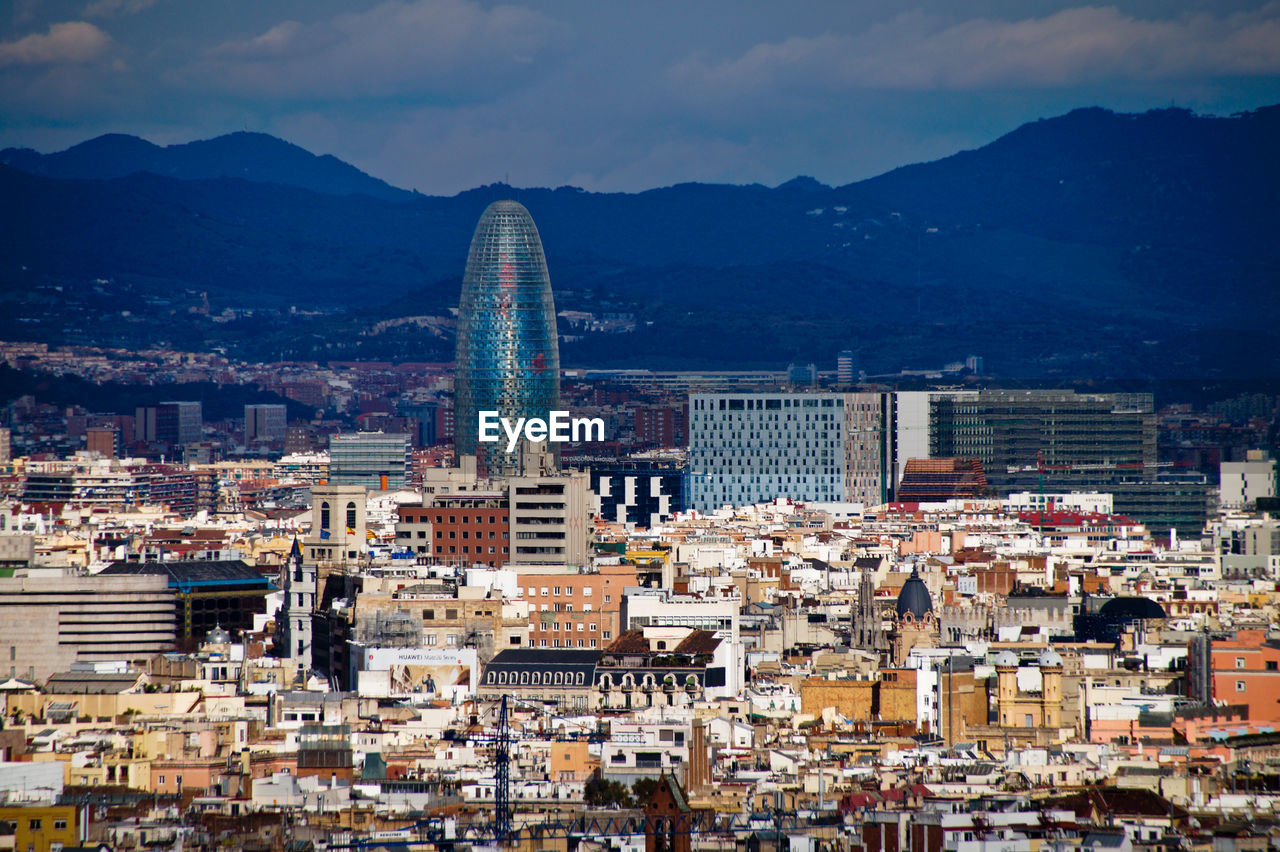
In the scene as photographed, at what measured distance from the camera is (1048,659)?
74312mm

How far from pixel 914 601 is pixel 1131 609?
7965mm

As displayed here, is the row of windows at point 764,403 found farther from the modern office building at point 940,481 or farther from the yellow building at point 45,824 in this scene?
the yellow building at point 45,824

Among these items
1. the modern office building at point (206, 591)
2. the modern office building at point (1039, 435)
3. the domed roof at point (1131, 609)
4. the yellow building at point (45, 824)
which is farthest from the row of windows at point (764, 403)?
the yellow building at point (45, 824)

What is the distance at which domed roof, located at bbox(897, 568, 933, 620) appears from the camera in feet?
299

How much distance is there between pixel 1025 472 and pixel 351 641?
4226 inches

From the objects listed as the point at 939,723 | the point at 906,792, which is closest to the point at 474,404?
the point at 939,723

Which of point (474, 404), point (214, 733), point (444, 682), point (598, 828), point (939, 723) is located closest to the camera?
point (598, 828)

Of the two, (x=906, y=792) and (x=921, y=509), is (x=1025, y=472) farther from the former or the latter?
(x=906, y=792)

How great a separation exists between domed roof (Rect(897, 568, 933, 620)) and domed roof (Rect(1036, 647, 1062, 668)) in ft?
44.4

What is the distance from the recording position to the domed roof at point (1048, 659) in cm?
7331

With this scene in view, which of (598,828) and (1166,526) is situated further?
(1166,526)

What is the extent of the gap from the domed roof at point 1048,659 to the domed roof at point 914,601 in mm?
13536

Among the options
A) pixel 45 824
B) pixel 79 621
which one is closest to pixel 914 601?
pixel 79 621

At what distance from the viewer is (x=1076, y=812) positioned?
54031 millimetres
